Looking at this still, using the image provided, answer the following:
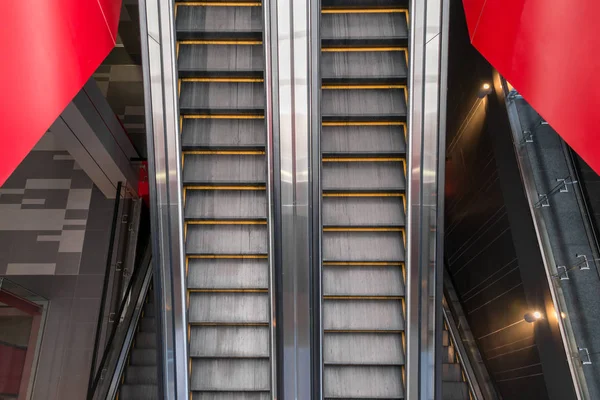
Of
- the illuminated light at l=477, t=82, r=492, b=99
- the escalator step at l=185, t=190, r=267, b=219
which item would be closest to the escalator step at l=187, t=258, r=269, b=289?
the escalator step at l=185, t=190, r=267, b=219

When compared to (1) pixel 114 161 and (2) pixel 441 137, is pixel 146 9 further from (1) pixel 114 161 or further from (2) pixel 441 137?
(1) pixel 114 161

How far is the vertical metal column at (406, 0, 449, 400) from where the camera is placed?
532cm

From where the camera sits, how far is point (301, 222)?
561 cm

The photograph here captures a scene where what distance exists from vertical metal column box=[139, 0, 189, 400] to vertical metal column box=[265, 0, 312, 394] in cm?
109

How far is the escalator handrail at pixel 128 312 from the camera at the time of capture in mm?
6793

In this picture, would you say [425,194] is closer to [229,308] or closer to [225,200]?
[225,200]

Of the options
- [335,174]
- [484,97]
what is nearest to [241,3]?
[335,174]

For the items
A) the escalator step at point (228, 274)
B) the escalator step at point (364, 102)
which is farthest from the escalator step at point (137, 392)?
the escalator step at point (364, 102)

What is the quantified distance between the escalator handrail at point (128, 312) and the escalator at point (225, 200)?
152cm

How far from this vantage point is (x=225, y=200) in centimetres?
606

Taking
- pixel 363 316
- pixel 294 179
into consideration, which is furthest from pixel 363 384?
pixel 294 179

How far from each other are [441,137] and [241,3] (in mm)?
2694

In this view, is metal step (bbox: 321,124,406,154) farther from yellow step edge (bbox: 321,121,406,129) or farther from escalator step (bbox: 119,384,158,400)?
escalator step (bbox: 119,384,158,400)

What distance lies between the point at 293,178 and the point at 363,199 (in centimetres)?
101
